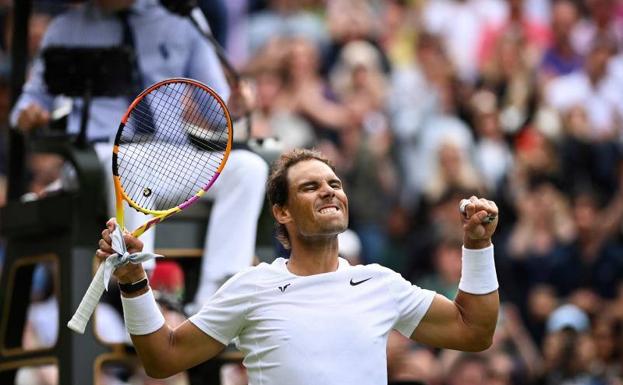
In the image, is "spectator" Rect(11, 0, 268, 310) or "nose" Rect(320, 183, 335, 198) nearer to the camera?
"nose" Rect(320, 183, 335, 198)

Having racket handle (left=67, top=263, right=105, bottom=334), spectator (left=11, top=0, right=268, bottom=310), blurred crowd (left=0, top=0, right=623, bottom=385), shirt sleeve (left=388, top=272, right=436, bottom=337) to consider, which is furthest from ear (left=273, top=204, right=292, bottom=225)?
blurred crowd (left=0, top=0, right=623, bottom=385)

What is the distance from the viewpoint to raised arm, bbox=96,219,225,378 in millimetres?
5281

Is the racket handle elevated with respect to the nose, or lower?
lower

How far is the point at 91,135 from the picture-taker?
765cm

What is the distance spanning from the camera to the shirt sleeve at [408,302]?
5578 mm

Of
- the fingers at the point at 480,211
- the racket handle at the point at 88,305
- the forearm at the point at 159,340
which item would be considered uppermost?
the fingers at the point at 480,211

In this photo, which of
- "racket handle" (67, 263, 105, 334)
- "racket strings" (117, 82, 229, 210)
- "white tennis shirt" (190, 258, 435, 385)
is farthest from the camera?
"racket strings" (117, 82, 229, 210)

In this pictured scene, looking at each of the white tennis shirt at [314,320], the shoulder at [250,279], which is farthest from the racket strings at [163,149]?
the white tennis shirt at [314,320]

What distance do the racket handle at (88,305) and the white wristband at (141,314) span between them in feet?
0.38

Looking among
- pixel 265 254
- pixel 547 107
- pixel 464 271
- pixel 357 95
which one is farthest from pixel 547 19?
pixel 464 271

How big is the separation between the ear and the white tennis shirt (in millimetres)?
181

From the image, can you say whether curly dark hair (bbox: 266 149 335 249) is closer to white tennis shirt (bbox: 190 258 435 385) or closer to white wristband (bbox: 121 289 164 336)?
white tennis shirt (bbox: 190 258 435 385)

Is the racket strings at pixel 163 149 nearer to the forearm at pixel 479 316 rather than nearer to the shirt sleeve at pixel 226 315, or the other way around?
the shirt sleeve at pixel 226 315

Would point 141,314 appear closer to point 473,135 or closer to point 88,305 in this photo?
point 88,305
